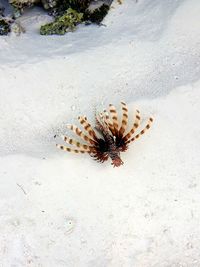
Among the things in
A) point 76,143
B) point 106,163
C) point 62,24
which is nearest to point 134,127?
point 106,163

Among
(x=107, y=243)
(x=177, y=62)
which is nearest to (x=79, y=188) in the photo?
(x=107, y=243)

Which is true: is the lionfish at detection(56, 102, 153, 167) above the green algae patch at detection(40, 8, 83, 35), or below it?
below

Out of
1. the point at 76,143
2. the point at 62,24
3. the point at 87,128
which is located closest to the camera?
the point at 76,143

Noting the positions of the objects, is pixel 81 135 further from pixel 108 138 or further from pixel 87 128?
pixel 108 138

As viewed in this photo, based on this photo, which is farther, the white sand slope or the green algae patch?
the green algae patch

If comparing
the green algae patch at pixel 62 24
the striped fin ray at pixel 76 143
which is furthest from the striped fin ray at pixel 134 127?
the green algae patch at pixel 62 24

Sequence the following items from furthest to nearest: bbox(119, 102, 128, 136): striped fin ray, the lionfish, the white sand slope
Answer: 1. bbox(119, 102, 128, 136): striped fin ray
2. the lionfish
3. the white sand slope

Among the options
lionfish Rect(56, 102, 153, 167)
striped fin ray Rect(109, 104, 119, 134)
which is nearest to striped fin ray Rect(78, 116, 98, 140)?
lionfish Rect(56, 102, 153, 167)

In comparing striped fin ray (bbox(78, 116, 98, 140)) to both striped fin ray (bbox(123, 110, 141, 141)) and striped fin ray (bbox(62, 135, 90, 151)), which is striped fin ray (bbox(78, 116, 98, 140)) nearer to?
striped fin ray (bbox(62, 135, 90, 151))
